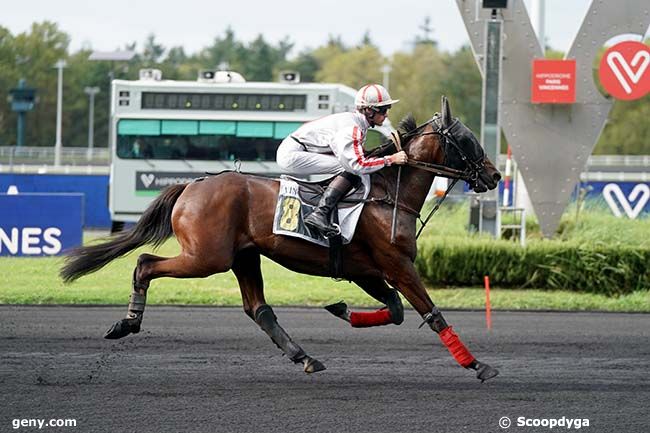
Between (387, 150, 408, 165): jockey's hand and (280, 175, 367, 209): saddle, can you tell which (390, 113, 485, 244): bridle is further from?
(280, 175, 367, 209): saddle

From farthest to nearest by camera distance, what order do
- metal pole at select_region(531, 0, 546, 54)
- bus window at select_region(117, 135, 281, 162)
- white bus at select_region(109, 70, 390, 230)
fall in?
bus window at select_region(117, 135, 281, 162), white bus at select_region(109, 70, 390, 230), metal pole at select_region(531, 0, 546, 54)

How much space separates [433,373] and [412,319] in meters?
3.72

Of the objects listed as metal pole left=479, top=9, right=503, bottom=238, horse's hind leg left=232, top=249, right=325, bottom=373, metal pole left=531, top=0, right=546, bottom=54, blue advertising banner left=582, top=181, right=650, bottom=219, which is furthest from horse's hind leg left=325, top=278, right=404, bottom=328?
blue advertising banner left=582, top=181, right=650, bottom=219

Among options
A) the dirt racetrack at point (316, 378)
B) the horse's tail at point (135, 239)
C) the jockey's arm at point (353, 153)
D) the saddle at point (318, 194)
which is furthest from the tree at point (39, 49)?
the jockey's arm at point (353, 153)

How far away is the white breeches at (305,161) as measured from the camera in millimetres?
8016

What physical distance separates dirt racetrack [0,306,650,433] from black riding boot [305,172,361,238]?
3.49 ft

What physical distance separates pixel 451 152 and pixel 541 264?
5918 mm

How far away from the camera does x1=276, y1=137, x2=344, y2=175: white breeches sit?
8016mm

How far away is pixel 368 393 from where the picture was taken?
7.01 m

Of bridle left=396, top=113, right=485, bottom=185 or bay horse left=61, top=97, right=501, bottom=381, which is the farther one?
bridle left=396, top=113, right=485, bottom=185

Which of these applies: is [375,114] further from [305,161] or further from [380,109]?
[305,161]

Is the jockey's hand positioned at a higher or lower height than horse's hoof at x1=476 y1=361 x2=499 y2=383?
higher

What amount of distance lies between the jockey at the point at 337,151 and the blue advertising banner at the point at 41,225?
9.25 meters

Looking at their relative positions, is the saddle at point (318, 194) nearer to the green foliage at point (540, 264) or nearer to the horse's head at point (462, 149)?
the horse's head at point (462, 149)
